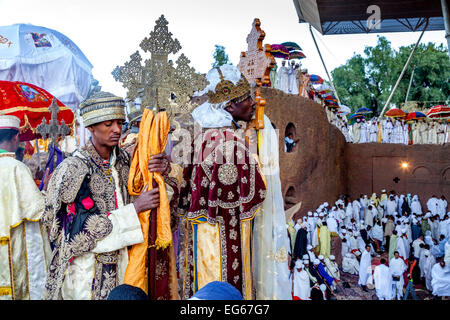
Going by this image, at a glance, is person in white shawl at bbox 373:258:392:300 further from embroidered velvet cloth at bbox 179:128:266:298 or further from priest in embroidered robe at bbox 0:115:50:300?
priest in embroidered robe at bbox 0:115:50:300

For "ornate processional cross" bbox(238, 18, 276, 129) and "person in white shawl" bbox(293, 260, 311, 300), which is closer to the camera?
"ornate processional cross" bbox(238, 18, 276, 129)

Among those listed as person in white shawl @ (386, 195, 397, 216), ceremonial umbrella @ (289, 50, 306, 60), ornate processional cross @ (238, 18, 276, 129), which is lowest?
person in white shawl @ (386, 195, 397, 216)

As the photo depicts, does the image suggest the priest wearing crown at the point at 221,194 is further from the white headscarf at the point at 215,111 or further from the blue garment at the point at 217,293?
the blue garment at the point at 217,293

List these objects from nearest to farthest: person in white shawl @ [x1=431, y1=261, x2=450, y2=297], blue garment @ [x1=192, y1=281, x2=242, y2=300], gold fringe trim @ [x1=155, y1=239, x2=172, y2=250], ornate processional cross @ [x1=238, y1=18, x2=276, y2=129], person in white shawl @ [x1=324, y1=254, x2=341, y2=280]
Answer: blue garment @ [x1=192, y1=281, x2=242, y2=300]
gold fringe trim @ [x1=155, y1=239, x2=172, y2=250]
ornate processional cross @ [x1=238, y1=18, x2=276, y2=129]
person in white shawl @ [x1=431, y1=261, x2=450, y2=297]
person in white shawl @ [x1=324, y1=254, x2=341, y2=280]

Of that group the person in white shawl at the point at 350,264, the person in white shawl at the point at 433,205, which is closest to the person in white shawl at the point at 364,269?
Answer: the person in white shawl at the point at 350,264

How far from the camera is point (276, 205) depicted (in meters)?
3.22

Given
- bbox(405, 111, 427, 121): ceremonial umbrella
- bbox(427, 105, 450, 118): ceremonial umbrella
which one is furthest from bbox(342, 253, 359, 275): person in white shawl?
bbox(427, 105, 450, 118): ceremonial umbrella

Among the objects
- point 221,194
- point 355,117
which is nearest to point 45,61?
point 221,194

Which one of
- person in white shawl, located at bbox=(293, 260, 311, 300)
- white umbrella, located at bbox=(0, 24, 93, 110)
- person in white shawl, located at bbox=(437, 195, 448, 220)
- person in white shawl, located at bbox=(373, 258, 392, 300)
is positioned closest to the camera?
person in white shawl, located at bbox=(293, 260, 311, 300)

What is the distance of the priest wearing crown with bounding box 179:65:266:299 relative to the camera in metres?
2.90

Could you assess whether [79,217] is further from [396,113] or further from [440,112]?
[440,112]

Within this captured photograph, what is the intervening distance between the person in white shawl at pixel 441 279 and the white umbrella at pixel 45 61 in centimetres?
1097

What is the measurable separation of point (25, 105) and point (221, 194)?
417cm
